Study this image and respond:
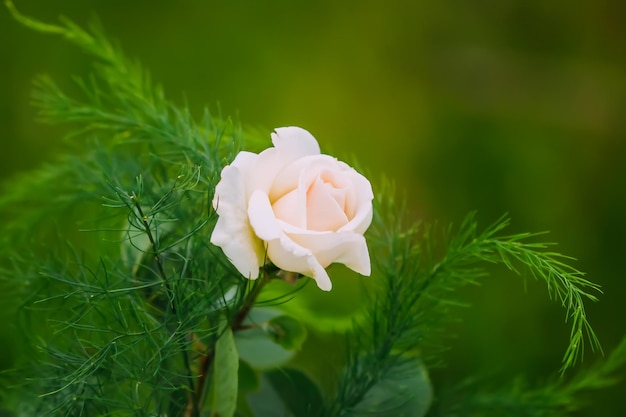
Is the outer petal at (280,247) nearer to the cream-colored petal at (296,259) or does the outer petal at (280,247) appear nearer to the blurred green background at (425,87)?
the cream-colored petal at (296,259)

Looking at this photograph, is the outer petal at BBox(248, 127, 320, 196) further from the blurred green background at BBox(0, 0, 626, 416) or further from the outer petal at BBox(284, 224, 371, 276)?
the blurred green background at BBox(0, 0, 626, 416)

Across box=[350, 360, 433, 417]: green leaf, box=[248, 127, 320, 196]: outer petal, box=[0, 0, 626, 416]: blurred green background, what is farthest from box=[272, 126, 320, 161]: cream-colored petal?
box=[0, 0, 626, 416]: blurred green background

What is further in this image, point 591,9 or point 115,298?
point 591,9

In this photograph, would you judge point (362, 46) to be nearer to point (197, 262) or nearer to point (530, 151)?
point (530, 151)

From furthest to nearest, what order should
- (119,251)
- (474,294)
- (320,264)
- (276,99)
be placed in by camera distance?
(276,99), (474,294), (119,251), (320,264)

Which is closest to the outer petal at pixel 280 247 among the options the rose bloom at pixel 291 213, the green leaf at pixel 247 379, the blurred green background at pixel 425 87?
the rose bloom at pixel 291 213

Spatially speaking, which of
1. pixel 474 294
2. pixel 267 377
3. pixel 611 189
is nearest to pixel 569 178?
pixel 611 189

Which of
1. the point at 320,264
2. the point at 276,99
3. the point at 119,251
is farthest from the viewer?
the point at 276,99
